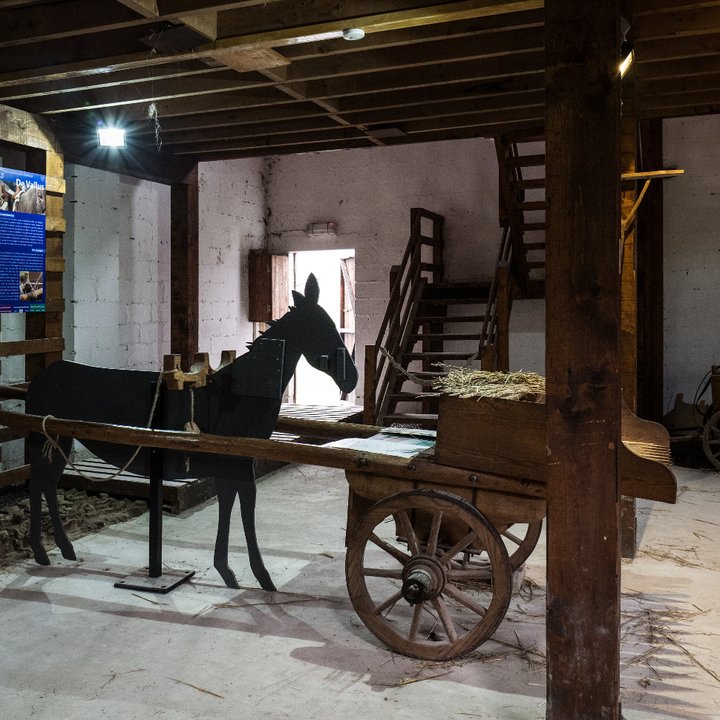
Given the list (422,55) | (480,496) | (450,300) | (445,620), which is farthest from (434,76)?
(450,300)

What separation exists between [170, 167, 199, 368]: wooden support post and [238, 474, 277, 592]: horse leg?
4.02m

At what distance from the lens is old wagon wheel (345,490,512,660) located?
3.42m

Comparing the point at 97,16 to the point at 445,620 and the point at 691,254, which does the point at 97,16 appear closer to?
the point at 445,620

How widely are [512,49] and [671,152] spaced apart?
203 inches

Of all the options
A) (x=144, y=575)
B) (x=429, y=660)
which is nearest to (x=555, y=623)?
(x=429, y=660)

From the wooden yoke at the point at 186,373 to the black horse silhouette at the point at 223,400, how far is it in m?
0.09

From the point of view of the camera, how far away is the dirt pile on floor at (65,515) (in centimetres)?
527

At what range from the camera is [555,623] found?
112 inches

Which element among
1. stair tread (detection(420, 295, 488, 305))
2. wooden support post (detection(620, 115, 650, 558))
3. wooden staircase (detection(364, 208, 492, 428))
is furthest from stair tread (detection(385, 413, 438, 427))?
wooden support post (detection(620, 115, 650, 558))

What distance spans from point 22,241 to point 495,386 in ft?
14.2

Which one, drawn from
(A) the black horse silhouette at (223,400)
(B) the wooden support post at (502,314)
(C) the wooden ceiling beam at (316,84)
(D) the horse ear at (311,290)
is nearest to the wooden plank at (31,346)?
(A) the black horse silhouette at (223,400)

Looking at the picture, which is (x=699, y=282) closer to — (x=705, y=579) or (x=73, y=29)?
(x=705, y=579)

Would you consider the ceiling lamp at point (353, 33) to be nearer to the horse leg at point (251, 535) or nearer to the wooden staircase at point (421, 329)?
the horse leg at point (251, 535)

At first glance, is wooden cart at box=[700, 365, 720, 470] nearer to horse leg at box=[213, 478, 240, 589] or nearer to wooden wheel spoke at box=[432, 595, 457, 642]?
wooden wheel spoke at box=[432, 595, 457, 642]
